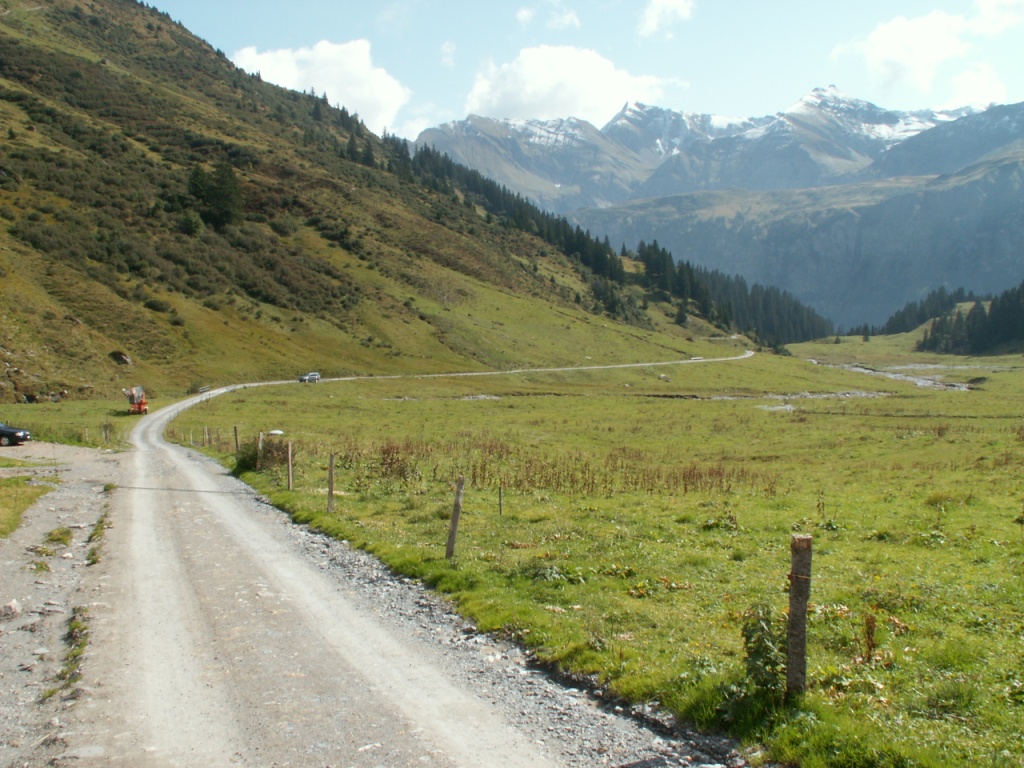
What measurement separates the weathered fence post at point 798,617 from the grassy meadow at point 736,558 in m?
0.19

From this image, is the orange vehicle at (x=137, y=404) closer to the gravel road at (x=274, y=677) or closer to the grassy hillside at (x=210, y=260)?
the grassy hillside at (x=210, y=260)

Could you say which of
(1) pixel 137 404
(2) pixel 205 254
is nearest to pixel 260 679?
(1) pixel 137 404

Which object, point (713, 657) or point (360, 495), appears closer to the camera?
point (713, 657)

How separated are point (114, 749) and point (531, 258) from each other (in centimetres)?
19172

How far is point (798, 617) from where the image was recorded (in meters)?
7.77

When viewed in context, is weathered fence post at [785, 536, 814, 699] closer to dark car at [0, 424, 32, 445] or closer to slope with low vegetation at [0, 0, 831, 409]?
dark car at [0, 424, 32, 445]

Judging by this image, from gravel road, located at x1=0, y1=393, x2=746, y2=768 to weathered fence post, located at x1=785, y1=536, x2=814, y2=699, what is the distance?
110 centimetres

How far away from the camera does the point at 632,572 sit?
45.0 feet

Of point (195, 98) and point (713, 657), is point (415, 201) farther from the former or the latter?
point (713, 657)

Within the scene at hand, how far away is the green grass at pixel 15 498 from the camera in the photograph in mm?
17875

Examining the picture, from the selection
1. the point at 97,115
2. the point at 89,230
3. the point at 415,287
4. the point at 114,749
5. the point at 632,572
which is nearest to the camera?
the point at 114,749

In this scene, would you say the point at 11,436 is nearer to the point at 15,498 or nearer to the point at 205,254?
the point at 15,498

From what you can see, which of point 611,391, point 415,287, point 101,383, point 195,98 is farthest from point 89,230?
point 195,98

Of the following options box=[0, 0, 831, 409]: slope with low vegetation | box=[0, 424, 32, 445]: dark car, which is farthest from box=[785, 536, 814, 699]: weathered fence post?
box=[0, 0, 831, 409]: slope with low vegetation
